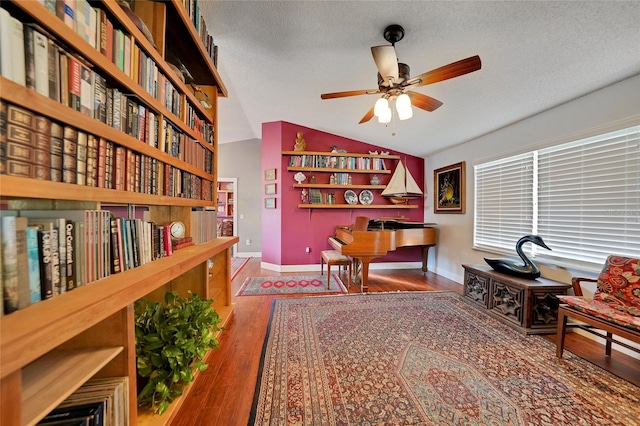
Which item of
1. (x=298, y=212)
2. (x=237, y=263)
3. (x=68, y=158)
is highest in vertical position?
(x=68, y=158)

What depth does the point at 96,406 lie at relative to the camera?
85 cm

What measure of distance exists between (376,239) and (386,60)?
6.89 ft

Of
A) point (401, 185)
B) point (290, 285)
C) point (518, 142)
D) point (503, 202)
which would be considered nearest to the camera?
point (518, 142)

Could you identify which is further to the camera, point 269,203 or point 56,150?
point 269,203

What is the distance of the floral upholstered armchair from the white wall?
485 mm

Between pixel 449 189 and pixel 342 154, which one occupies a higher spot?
pixel 342 154

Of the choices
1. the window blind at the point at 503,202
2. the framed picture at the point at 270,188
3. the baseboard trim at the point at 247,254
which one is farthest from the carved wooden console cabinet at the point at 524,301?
the baseboard trim at the point at 247,254

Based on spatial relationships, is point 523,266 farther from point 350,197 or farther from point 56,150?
point 56,150

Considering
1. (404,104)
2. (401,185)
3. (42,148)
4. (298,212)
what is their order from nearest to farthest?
(42,148)
(404,104)
(401,185)
(298,212)

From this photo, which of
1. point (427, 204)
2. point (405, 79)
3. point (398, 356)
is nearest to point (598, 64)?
point (405, 79)

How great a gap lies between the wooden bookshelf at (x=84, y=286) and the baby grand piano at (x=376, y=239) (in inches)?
76.8

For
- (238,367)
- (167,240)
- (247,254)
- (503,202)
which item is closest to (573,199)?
(503,202)

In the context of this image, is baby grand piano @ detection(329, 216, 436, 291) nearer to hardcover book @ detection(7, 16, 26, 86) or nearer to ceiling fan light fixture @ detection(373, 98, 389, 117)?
ceiling fan light fixture @ detection(373, 98, 389, 117)

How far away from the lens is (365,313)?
2529mm
